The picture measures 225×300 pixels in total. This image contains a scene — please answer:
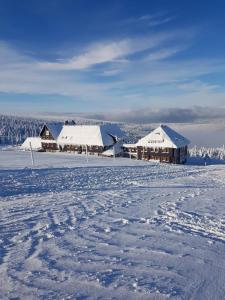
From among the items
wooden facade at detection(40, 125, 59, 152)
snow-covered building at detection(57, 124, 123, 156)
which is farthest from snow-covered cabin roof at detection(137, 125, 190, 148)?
wooden facade at detection(40, 125, 59, 152)

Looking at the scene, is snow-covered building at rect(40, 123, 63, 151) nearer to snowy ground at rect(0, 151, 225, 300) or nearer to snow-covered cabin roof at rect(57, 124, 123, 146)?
snow-covered cabin roof at rect(57, 124, 123, 146)

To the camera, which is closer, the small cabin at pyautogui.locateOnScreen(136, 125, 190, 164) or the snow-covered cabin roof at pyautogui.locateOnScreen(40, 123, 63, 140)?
the small cabin at pyautogui.locateOnScreen(136, 125, 190, 164)

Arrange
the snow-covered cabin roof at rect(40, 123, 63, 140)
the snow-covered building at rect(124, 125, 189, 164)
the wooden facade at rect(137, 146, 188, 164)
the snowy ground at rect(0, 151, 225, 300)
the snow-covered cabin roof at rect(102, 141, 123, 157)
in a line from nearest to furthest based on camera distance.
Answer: the snowy ground at rect(0, 151, 225, 300) < the snow-covered building at rect(124, 125, 189, 164) < the wooden facade at rect(137, 146, 188, 164) < the snow-covered cabin roof at rect(102, 141, 123, 157) < the snow-covered cabin roof at rect(40, 123, 63, 140)

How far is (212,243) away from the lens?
1022 cm

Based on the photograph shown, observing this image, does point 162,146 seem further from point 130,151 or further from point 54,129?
point 54,129

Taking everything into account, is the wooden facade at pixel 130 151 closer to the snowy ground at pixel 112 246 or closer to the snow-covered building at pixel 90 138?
the snow-covered building at pixel 90 138

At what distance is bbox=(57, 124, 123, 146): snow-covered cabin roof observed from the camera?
64.7m

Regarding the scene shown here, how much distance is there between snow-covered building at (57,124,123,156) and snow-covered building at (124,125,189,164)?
539 cm

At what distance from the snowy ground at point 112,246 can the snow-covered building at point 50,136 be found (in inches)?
2052

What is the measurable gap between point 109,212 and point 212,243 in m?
5.11

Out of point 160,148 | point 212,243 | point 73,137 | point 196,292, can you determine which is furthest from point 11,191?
point 73,137

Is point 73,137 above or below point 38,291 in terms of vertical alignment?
above

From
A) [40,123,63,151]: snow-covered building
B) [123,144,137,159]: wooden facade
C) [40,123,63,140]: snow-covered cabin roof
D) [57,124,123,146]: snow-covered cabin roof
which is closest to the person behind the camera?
[123,144,137,159]: wooden facade

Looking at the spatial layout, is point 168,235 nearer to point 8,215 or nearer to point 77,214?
point 77,214
